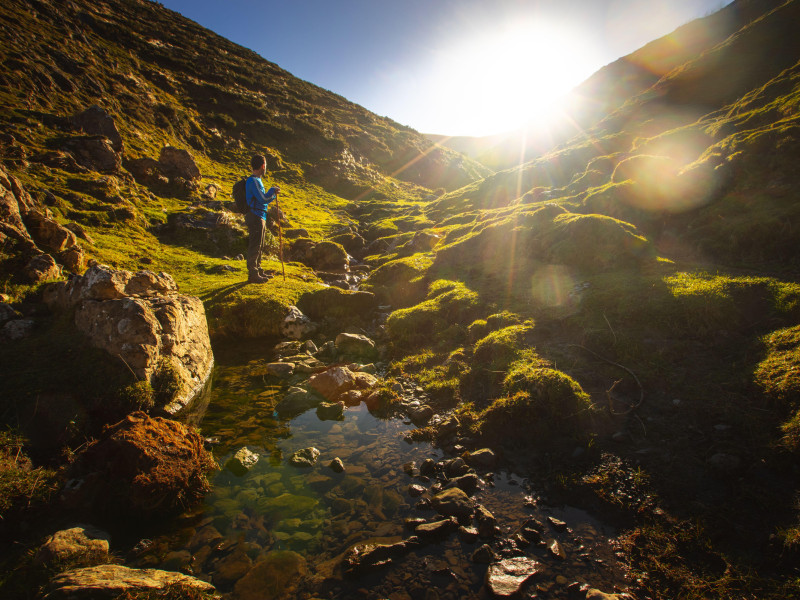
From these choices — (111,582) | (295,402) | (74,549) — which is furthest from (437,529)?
(295,402)

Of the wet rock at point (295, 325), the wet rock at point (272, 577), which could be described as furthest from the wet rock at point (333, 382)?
the wet rock at point (272, 577)

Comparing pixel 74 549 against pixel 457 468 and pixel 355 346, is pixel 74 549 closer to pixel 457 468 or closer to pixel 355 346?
pixel 457 468

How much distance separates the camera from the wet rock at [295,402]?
35.8 ft

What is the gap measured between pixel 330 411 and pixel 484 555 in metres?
6.18

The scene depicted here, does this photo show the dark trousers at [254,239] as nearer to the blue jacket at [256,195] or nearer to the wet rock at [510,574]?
the blue jacket at [256,195]

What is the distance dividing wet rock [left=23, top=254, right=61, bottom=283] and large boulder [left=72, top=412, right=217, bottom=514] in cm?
838

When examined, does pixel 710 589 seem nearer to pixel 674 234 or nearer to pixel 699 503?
pixel 699 503

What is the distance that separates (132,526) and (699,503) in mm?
10714

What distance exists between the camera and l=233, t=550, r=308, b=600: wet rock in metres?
5.57

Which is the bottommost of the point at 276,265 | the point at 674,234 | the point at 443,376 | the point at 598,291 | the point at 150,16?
the point at 443,376

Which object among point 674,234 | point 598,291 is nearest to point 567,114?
point 674,234

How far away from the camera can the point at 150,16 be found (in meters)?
107

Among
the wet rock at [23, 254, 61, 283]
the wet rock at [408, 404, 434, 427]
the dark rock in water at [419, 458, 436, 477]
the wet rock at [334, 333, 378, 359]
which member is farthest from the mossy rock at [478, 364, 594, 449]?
the wet rock at [23, 254, 61, 283]

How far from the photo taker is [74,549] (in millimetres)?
5512
